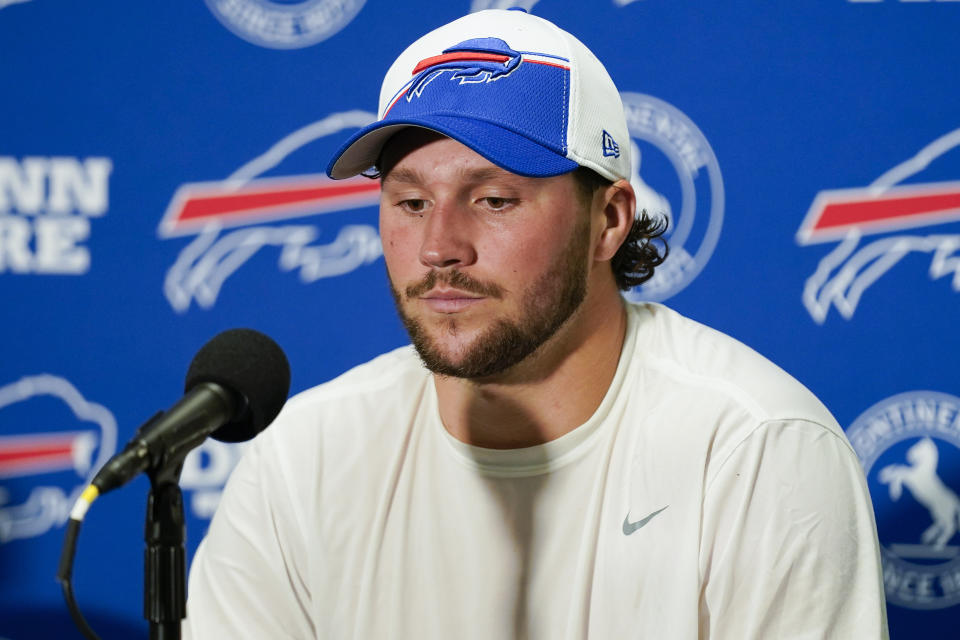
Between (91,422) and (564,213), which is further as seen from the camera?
(91,422)

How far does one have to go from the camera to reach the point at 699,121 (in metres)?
1.82

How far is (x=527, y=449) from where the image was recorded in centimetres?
120

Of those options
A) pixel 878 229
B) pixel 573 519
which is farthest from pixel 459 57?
pixel 878 229

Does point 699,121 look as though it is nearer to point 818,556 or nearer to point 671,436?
point 671,436

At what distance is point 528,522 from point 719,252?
804mm

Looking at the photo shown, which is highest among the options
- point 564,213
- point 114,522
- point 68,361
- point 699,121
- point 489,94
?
point 699,121

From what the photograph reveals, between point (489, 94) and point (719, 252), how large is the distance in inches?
32.2

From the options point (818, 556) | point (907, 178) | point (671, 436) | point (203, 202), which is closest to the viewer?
point (818, 556)

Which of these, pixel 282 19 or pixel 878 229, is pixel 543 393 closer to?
pixel 878 229

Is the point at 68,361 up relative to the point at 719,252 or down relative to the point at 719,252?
down

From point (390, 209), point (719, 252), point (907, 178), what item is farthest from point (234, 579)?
point (907, 178)

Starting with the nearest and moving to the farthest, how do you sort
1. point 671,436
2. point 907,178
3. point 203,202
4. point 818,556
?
point 818,556
point 671,436
point 907,178
point 203,202

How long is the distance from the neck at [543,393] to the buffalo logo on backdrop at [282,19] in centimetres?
88

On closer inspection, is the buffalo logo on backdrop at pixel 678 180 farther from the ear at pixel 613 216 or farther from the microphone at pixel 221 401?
the microphone at pixel 221 401
